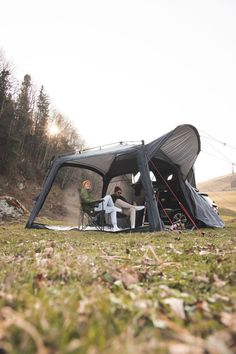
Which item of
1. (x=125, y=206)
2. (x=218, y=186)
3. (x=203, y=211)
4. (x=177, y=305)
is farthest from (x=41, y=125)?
(x=218, y=186)

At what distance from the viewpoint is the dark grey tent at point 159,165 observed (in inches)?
330

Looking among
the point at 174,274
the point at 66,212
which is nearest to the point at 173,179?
the point at 174,274

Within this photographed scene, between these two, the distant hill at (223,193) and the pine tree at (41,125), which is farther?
the distant hill at (223,193)

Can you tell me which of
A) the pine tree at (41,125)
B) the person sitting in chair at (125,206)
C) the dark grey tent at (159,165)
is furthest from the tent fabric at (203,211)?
the pine tree at (41,125)

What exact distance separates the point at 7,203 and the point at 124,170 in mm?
7081

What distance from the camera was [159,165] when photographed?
10.8 m

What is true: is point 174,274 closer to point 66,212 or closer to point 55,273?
point 55,273

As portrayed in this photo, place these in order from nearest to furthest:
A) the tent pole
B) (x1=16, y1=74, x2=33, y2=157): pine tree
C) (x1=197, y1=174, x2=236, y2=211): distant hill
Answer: the tent pole < (x1=16, y1=74, x2=33, y2=157): pine tree < (x1=197, y1=174, x2=236, y2=211): distant hill

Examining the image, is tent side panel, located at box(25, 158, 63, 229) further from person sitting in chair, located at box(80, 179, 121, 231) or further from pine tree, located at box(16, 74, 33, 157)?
pine tree, located at box(16, 74, 33, 157)

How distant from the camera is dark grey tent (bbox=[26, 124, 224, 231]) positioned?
837 cm

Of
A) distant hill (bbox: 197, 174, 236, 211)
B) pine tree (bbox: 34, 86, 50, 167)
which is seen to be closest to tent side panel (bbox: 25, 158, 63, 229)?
distant hill (bbox: 197, 174, 236, 211)

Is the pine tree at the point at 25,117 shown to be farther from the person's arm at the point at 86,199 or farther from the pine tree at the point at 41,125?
the person's arm at the point at 86,199

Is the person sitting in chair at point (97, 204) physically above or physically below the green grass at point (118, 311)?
above

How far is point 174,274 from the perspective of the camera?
87.7 inches
